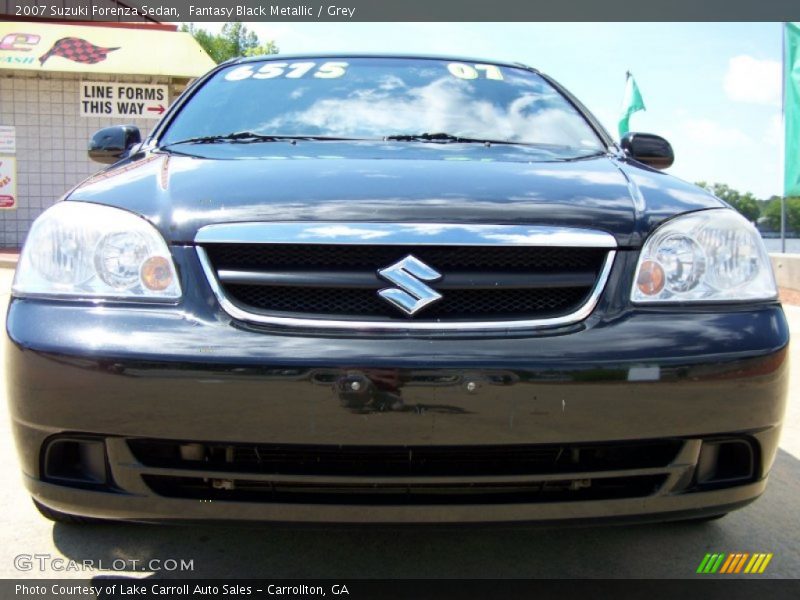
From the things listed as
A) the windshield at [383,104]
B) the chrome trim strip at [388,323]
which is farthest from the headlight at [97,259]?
the windshield at [383,104]

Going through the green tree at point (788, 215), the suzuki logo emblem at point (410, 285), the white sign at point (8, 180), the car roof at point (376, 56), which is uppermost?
the car roof at point (376, 56)

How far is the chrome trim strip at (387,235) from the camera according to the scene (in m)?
1.58

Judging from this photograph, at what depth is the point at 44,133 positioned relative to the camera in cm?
1166

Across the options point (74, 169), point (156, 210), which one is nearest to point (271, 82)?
point (156, 210)

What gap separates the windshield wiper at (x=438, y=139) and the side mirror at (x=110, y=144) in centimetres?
105

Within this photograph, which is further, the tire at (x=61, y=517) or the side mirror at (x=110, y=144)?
the side mirror at (x=110, y=144)

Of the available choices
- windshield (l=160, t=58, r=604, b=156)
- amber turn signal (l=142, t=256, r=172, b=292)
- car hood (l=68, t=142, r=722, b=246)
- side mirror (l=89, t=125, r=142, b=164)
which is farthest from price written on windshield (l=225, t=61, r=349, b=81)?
amber turn signal (l=142, t=256, r=172, b=292)

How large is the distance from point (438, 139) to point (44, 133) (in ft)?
36.5

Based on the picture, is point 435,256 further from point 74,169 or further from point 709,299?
point 74,169

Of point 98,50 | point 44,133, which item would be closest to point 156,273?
point 98,50

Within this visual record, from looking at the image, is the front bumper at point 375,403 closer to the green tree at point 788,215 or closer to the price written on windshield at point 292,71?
the price written on windshield at point 292,71

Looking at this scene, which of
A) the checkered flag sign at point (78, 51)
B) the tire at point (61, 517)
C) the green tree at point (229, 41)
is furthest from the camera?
the green tree at point (229, 41)

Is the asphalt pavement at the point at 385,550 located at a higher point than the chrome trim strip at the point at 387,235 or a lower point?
lower

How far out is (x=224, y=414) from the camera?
4.75 feet
